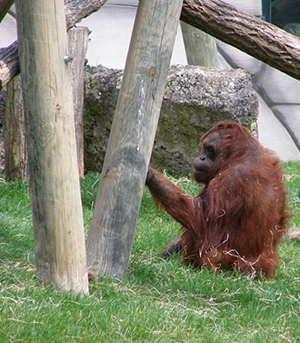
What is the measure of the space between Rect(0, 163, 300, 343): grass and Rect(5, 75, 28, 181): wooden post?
1599mm

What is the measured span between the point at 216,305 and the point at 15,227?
1771mm

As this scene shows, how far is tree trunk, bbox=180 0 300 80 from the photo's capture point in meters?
4.25

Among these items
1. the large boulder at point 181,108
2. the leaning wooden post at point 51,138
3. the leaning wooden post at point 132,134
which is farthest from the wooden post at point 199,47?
the leaning wooden post at point 51,138

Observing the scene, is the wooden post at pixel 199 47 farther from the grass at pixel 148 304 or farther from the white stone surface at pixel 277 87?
the grass at pixel 148 304

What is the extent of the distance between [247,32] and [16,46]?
1710 millimetres

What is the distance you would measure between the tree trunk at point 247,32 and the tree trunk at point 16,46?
696mm

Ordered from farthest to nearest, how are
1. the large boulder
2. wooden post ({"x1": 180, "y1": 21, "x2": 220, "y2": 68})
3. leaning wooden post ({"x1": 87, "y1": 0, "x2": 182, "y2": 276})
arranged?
wooden post ({"x1": 180, "y1": 21, "x2": 220, "y2": 68}) < the large boulder < leaning wooden post ({"x1": 87, "y1": 0, "x2": 182, "y2": 276})

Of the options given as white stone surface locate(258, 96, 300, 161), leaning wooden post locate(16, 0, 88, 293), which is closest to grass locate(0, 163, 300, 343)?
leaning wooden post locate(16, 0, 88, 293)

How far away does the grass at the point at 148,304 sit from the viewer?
282cm

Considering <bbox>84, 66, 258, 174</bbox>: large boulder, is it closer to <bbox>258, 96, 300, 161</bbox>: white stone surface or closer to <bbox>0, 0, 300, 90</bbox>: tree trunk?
<bbox>0, 0, 300, 90</bbox>: tree trunk

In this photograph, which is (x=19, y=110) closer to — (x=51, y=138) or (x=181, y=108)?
(x=181, y=108)

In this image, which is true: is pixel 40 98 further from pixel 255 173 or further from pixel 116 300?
pixel 255 173

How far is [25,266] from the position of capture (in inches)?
143

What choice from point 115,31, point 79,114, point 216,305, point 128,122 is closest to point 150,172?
point 128,122
